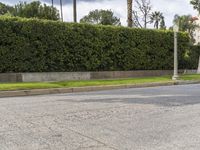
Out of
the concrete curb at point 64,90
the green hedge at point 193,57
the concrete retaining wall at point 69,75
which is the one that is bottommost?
the concrete curb at point 64,90

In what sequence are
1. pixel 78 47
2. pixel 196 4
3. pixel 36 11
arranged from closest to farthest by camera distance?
pixel 78 47 → pixel 196 4 → pixel 36 11

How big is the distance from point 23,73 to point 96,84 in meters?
3.95

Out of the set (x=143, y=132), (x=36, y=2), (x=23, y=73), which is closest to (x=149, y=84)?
(x=23, y=73)

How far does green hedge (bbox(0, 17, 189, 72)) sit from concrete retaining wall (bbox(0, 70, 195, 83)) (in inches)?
11.1

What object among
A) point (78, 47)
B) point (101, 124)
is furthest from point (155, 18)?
point (101, 124)

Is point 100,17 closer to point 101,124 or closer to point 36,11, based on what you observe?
point 36,11

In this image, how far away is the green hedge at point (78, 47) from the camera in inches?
800

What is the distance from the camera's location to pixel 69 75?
2247cm

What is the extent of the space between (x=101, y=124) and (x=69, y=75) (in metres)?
13.7

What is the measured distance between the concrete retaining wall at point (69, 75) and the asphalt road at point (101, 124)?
7.49 metres

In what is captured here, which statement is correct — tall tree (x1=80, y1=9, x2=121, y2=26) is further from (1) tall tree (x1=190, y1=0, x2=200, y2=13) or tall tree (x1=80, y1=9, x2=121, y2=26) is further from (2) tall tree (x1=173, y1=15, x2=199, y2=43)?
(1) tall tree (x1=190, y1=0, x2=200, y2=13)

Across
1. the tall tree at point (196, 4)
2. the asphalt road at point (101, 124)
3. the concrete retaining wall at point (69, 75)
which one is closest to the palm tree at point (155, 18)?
the tall tree at point (196, 4)

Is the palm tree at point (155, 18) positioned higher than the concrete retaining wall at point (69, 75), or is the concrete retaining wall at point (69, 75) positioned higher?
the palm tree at point (155, 18)

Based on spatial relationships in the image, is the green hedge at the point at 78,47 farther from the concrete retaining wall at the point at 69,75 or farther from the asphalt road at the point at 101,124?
the asphalt road at the point at 101,124
